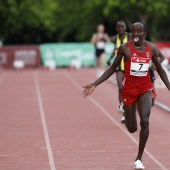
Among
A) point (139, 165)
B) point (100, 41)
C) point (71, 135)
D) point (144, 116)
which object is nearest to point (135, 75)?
point (144, 116)

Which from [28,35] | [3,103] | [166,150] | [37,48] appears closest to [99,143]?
[166,150]

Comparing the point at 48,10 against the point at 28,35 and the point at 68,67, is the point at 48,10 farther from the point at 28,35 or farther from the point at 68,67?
the point at 68,67

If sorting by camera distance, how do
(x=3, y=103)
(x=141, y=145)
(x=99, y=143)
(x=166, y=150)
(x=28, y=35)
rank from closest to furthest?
(x=141, y=145)
(x=166, y=150)
(x=99, y=143)
(x=3, y=103)
(x=28, y=35)

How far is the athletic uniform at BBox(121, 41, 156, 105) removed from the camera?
893 centimetres

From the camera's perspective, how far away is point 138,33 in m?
8.84

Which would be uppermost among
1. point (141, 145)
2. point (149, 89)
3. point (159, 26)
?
point (149, 89)

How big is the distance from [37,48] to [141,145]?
31.1 meters

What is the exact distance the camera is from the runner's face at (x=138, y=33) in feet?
28.9

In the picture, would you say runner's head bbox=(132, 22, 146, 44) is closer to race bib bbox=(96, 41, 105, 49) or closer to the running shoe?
the running shoe

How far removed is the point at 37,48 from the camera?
130 feet

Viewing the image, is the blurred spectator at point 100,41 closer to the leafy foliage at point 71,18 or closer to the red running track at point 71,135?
the red running track at point 71,135

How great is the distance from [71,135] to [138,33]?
397 cm

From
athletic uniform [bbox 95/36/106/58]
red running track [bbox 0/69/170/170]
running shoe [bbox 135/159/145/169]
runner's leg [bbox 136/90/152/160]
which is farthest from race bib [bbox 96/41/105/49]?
running shoe [bbox 135/159/145/169]

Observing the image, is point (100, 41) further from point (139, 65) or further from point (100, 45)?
point (139, 65)
